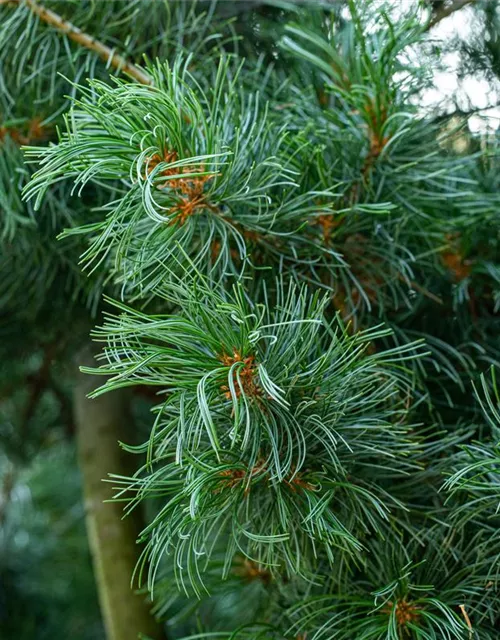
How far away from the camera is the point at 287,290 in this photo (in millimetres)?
383

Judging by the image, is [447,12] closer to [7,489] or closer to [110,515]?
[110,515]

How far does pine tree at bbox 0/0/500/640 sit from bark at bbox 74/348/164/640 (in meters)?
0.10

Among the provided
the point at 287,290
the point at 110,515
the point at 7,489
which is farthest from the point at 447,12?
the point at 7,489

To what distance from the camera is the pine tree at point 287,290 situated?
0.30 metres

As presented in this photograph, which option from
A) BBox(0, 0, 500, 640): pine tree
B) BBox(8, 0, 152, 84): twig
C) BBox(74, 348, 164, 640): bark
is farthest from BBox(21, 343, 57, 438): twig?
BBox(8, 0, 152, 84): twig

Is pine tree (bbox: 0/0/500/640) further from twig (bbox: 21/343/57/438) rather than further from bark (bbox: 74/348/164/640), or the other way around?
twig (bbox: 21/343/57/438)

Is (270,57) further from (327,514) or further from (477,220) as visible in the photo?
(327,514)

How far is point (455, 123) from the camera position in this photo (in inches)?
18.6

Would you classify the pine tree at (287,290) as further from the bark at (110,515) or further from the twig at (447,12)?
the bark at (110,515)

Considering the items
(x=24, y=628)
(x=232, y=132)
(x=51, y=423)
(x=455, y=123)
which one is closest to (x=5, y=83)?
(x=232, y=132)

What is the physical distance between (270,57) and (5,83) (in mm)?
174

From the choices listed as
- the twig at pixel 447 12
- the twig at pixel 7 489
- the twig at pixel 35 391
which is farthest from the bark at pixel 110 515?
the twig at pixel 447 12

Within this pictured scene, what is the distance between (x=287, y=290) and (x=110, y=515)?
0.29 meters

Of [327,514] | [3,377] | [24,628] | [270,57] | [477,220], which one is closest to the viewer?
[327,514]
